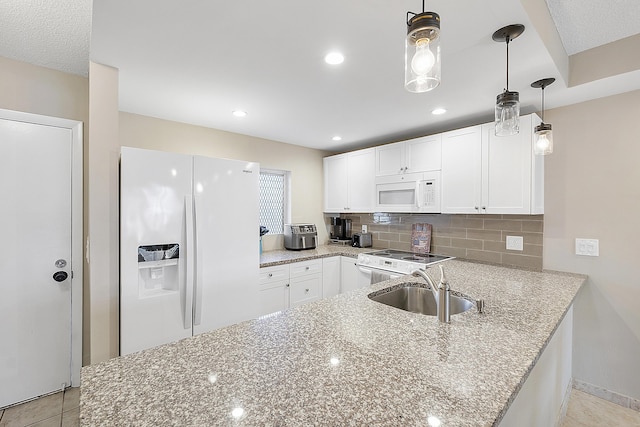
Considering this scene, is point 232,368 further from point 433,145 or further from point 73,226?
point 433,145

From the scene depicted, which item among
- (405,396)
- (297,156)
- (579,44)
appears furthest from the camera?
(297,156)

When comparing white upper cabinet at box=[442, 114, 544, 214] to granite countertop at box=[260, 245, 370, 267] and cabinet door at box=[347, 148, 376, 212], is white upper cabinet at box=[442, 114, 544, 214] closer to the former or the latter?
cabinet door at box=[347, 148, 376, 212]

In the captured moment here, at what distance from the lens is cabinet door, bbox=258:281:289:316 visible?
290 cm

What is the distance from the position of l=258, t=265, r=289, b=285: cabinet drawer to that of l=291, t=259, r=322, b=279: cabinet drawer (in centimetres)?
9

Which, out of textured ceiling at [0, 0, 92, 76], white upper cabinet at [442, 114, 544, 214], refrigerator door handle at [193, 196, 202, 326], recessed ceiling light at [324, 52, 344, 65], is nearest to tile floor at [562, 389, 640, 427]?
white upper cabinet at [442, 114, 544, 214]

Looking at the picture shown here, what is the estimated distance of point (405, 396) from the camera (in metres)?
0.78

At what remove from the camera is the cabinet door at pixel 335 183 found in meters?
3.89

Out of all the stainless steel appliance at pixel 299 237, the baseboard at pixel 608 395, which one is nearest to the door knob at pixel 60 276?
the stainless steel appliance at pixel 299 237

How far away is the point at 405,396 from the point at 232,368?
0.53 m

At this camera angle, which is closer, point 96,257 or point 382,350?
point 382,350

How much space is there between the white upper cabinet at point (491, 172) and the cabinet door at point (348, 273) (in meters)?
1.16

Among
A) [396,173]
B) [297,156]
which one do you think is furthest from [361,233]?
[297,156]

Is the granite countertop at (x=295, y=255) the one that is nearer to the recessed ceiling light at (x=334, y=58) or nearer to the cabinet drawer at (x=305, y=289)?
the cabinet drawer at (x=305, y=289)

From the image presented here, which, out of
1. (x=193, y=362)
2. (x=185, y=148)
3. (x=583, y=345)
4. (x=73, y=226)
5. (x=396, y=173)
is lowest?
(x=583, y=345)
